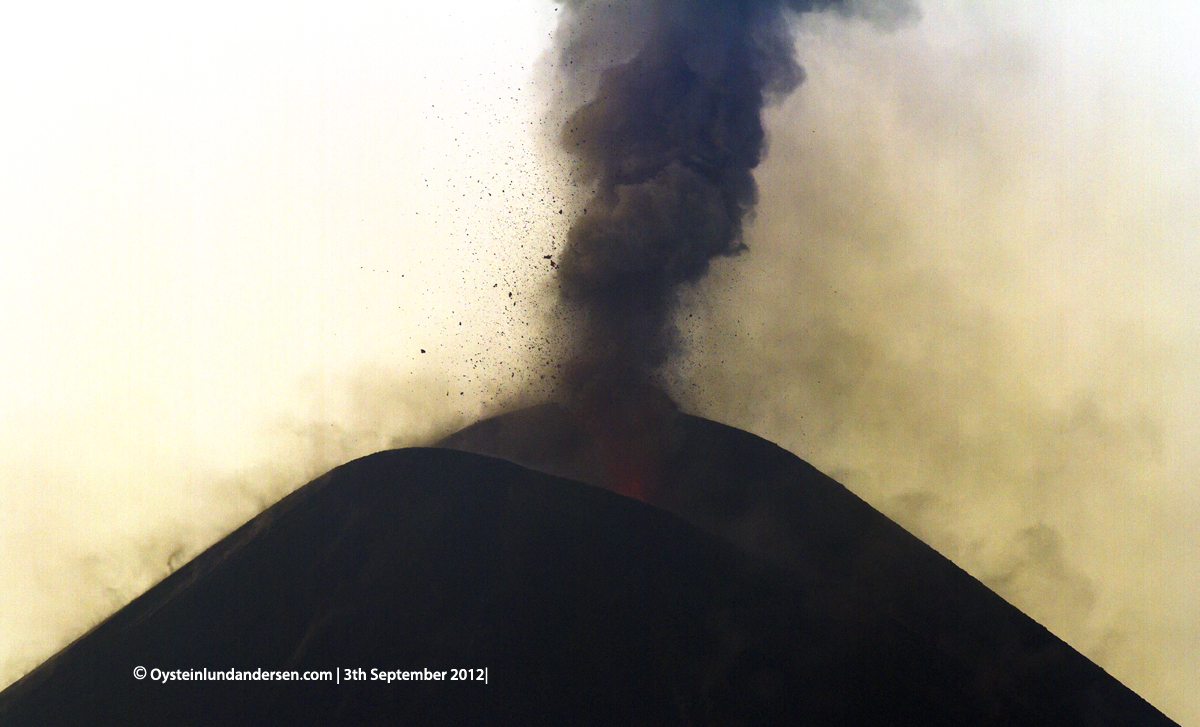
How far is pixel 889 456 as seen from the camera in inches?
368

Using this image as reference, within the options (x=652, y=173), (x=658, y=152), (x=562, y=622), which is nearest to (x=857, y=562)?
(x=562, y=622)

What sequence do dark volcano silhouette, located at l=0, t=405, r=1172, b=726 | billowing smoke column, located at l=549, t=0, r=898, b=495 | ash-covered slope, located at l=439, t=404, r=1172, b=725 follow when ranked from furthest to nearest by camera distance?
billowing smoke column, located at l=549, t=0, r=898, b=495 < ash-covered slope, located at l=439, t=404, r=1172, b=725 < dark volcano silhouette, located at l=0, t=405, r=1172, b=726

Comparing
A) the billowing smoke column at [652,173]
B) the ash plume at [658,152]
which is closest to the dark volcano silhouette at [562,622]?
the billowing smoke column at [652,173]

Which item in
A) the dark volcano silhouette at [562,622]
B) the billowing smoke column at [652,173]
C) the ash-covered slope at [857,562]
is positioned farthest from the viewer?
the billowing smoke column at [652,173]

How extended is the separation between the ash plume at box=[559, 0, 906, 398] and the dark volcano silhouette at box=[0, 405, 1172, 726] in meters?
1.96

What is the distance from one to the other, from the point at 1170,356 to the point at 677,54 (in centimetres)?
671

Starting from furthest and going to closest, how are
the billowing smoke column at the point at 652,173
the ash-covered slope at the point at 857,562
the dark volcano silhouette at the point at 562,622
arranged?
the billowing smoke column at the point at 652,173
the ash-covered slope at the point at 857,562
the dark volcano silhouette at the point at 562,622

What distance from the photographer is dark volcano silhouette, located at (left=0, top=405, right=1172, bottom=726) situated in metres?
7.84

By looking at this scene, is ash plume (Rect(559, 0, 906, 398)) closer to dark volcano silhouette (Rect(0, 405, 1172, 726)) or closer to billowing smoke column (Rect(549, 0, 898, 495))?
billowing smoke column (Rect(549, 0, 898, 495))

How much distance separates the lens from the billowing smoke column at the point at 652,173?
952cm

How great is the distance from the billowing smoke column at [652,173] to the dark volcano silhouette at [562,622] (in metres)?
1.13

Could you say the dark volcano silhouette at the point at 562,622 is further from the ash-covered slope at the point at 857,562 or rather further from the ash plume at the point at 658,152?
the ash plume at the point at 658,152

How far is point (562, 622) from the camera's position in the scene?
816 centimetres

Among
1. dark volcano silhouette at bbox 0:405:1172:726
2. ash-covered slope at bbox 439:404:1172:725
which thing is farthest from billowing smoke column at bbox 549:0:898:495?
dark volcano silhouette at bbox 0:405:1172:726
